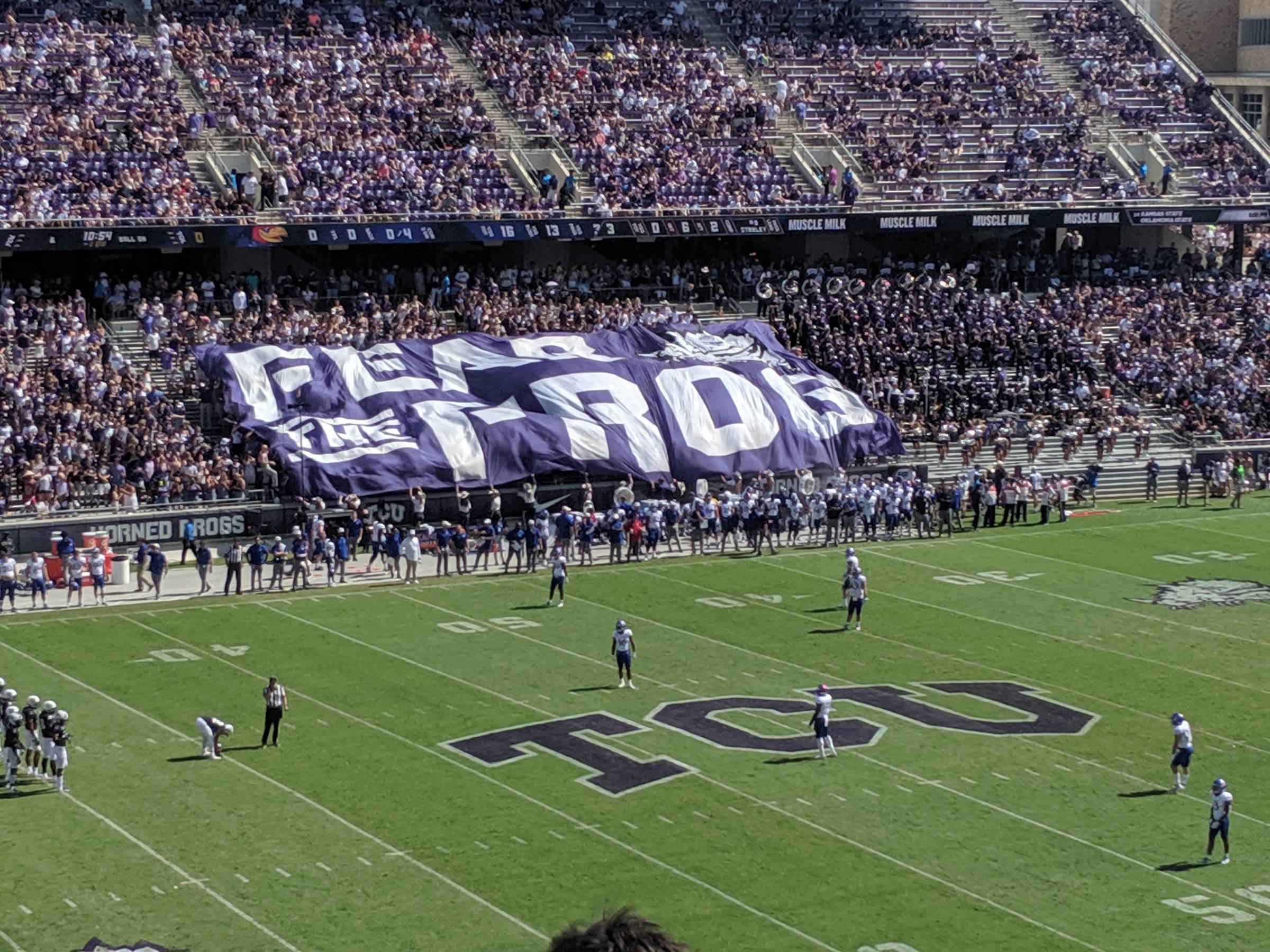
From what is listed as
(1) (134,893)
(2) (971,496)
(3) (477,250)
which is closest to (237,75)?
(3) (477,250)

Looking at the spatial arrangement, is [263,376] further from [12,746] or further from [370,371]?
[12,746]

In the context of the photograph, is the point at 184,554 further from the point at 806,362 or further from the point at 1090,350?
the point at 1090,350

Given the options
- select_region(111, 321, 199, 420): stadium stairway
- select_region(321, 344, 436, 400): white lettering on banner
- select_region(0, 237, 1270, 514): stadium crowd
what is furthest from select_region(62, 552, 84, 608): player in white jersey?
select_region(321, 344, 436, 400): white lettering on banner

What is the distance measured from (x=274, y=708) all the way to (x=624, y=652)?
17.2 ft

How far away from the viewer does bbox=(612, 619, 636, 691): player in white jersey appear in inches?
1108

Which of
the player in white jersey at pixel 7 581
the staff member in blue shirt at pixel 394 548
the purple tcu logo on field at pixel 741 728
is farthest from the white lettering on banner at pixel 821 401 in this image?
the player in white jersey at pixel 7 581

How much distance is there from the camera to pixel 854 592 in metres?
32.2

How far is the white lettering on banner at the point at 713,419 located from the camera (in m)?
42.8

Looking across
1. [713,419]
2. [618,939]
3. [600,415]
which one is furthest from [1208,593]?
[618,939]

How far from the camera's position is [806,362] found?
4662 centimetres

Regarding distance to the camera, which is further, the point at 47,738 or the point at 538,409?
the point at 538,409

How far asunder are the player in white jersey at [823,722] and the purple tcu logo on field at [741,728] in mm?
302

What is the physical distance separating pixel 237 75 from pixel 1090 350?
22.0 meters

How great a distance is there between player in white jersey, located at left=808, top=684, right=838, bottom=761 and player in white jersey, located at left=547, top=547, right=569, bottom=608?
362 inches
